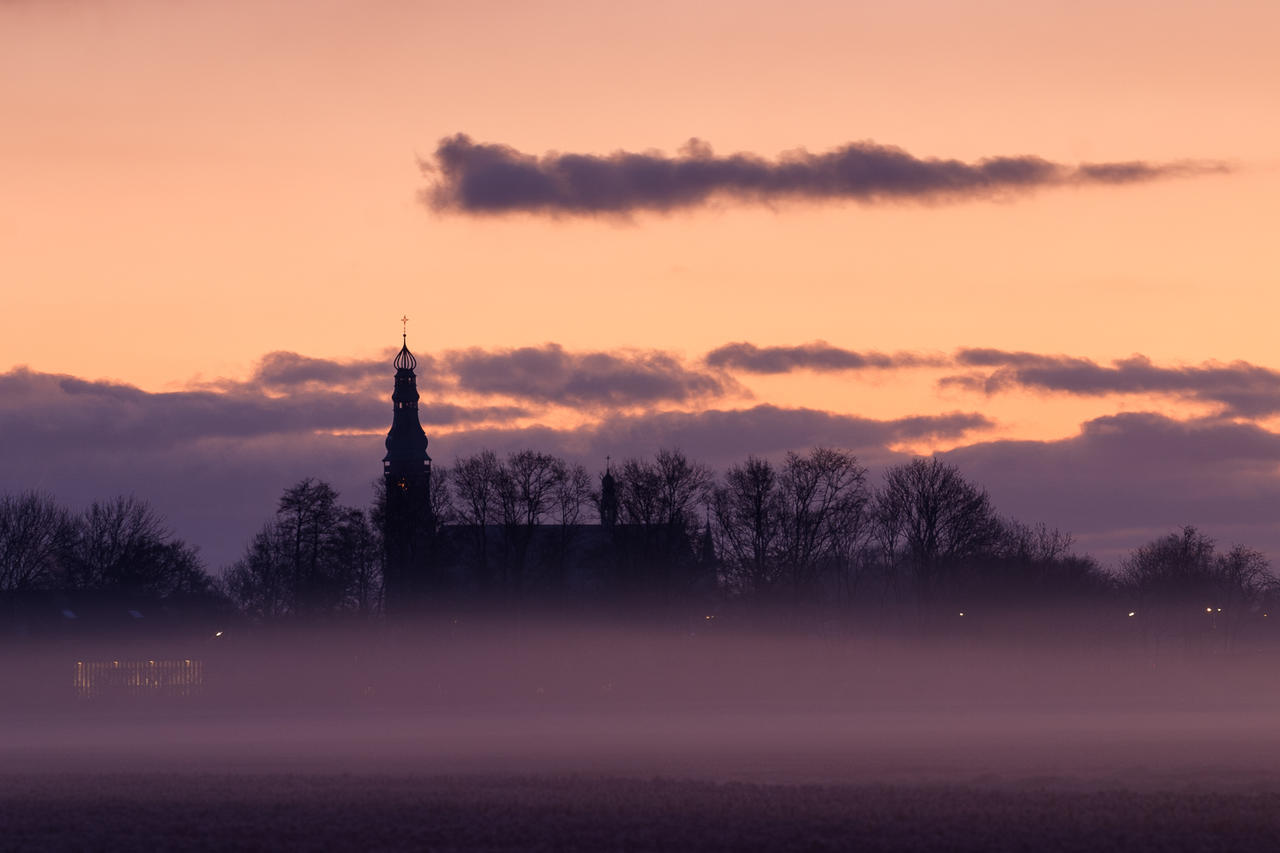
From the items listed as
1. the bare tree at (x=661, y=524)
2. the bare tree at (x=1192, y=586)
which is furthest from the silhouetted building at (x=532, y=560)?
the bare tree at (x=1192, y=586)

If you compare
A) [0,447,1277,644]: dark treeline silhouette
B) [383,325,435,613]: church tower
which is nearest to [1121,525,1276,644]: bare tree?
[0,447,1277,644]: dark treeline silhouette

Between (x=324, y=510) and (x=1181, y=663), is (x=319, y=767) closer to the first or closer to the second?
(x=324, y=510)

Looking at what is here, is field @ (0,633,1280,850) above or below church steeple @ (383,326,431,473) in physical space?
below

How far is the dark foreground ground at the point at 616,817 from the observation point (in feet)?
92.9

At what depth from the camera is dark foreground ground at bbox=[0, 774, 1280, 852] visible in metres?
28.3

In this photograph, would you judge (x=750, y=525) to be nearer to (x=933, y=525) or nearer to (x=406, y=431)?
(x=933, y=525)

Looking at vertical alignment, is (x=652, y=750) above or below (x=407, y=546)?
below

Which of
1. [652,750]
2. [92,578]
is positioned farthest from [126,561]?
[652,750]

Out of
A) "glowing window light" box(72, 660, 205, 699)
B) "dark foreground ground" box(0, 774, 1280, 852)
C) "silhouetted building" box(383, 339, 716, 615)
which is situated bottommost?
"glowing window light" box(72, 660, 205, 699)

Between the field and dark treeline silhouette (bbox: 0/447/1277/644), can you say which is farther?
dark treeline silhouette (bbox: 0/447/1277/644)

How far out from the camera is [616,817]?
31609 millimetres

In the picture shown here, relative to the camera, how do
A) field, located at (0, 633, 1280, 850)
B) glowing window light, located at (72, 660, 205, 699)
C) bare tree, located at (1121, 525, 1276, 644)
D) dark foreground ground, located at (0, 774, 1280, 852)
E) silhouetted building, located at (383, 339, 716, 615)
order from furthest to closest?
bare tree, located at (1121, 525, 1276, 644) → silhouetted building, located at (383, 339, 716, 615) → glowing window light, located at (72, 660, 205, 699) → field, located at (0, 633, 1280, 850) → dark foreground ground, located at (0, 774, 1280, 852)

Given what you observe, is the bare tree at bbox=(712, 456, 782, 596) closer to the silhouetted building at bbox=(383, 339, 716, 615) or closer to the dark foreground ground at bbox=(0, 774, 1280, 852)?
the silhouetted building at bbox=(383, 339, 716, 615)

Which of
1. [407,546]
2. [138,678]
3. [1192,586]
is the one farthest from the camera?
[1192,586]
